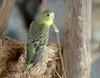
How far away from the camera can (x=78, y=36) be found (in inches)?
53.2

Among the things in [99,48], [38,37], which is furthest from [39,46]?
[99,48]

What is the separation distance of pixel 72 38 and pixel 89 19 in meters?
0.10

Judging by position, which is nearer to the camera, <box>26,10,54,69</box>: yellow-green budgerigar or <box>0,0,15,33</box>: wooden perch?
<box>26,10,54,69</box>: yellow-green budgerigar

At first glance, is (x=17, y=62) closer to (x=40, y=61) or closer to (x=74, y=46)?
(x=40, y=61)

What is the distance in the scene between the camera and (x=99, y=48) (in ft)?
7.53

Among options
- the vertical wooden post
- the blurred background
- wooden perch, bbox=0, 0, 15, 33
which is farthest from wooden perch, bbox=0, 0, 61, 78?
the blurred background

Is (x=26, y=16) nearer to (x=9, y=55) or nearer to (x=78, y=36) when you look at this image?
(x=9, y=55)

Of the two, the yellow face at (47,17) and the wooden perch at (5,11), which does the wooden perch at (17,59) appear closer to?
the wooden perch at (5,11)

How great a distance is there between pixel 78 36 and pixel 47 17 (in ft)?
0.47

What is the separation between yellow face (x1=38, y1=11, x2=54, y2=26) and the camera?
1.32 metres

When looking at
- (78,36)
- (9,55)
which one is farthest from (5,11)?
(78,36)

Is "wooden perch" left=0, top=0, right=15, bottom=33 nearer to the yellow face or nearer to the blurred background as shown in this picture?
the yellow face

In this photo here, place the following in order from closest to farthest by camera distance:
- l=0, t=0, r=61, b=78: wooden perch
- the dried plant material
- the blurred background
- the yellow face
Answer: the yellow face, l=0, t=0, r=61, b=78: wooden perch, the dried plant material, the blurred background

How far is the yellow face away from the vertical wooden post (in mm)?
79
